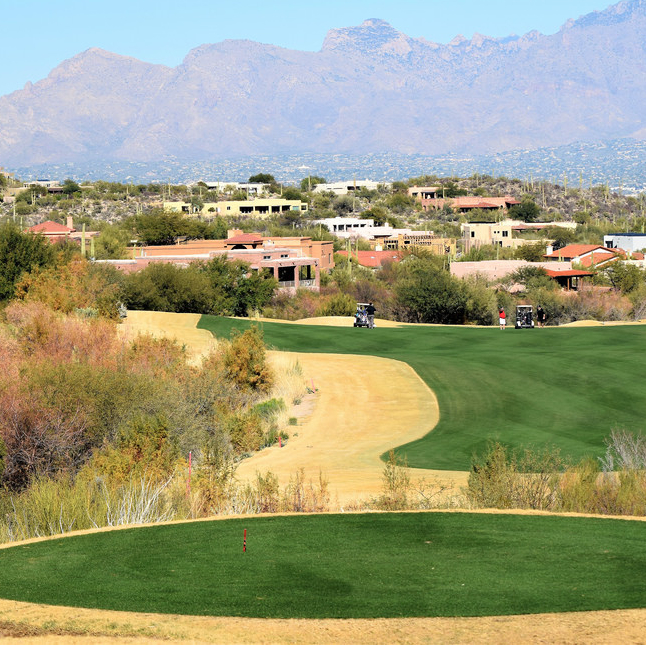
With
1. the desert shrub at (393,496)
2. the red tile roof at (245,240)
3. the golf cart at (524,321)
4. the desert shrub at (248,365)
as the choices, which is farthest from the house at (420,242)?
the desert shrub at (393,496)

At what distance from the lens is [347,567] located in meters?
14.2

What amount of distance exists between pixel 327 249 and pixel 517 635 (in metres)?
84.3

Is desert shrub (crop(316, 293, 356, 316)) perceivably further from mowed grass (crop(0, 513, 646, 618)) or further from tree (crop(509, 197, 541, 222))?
tree (crop(509, 197, 541, 222))

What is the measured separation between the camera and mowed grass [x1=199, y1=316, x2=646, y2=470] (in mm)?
27438

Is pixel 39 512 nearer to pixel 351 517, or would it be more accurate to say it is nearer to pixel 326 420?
pixel 351 517

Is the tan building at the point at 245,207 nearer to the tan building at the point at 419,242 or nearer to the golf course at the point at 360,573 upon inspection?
the tan building at the point at 419,242

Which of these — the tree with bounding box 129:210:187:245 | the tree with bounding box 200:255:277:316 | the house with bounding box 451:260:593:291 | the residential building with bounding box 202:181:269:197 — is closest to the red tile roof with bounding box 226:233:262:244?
the tree with bounding box 129:210:187:245

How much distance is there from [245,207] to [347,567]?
13073cm

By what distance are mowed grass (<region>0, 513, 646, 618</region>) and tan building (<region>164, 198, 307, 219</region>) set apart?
120819 millimetres

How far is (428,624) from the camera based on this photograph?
12.0 meters

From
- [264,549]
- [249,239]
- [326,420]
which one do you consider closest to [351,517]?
[264,549]

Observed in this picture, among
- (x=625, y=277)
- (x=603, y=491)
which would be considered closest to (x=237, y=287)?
(x=625, y=277)

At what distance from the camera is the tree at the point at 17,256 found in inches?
1882

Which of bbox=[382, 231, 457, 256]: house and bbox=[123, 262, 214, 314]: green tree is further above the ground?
bbox=[123, 262, 214, 314]: green tree
